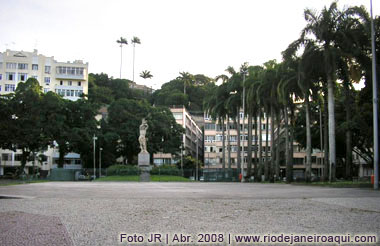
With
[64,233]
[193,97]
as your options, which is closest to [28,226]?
[64,233]

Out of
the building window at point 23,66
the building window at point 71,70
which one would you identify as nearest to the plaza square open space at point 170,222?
the building window at point 71,70

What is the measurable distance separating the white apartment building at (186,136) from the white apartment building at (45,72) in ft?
68.2

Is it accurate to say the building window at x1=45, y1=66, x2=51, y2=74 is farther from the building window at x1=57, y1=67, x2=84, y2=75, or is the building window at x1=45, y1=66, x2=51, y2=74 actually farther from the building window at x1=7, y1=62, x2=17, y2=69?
the building window at x1=7, y1=62, x2=17, y2=69

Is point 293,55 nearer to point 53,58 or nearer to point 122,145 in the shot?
point 122,145

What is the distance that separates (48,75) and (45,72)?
0.88 metres

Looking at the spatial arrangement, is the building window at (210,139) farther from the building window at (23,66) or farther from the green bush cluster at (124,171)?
the green bush cluster at (124,171)

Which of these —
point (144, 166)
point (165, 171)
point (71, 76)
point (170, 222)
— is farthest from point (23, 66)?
point (170, 222)

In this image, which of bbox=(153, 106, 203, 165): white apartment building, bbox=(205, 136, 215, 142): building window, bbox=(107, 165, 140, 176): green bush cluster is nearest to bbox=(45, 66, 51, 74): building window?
bbox=(153, 106, 203, 165): white apartment building

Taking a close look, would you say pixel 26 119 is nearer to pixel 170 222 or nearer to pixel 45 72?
pixel 45 72

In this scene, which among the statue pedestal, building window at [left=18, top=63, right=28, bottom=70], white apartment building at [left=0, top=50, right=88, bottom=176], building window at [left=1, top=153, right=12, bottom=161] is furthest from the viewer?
building window at [left=18, top=63, right=28, bottom=70]

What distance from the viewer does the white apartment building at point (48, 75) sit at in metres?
86.8

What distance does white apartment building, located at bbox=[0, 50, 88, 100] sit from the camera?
87.5 metres

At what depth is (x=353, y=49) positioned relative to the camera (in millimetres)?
31625

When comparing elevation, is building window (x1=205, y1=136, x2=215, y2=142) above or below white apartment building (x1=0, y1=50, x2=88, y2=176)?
below
